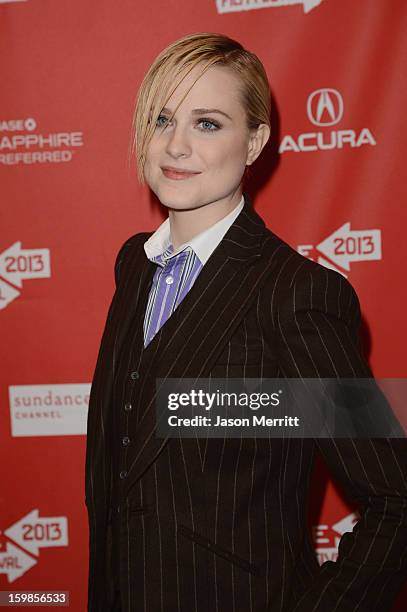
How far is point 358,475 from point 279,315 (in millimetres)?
333

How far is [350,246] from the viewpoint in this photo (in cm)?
231

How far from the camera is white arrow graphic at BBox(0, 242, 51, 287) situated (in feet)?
7.96

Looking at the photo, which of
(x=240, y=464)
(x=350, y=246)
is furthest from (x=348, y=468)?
(x=350, y=246)

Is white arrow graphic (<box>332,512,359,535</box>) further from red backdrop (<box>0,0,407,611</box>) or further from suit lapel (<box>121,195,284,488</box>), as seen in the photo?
suit lapel (<box>121,195,284,488</box>)

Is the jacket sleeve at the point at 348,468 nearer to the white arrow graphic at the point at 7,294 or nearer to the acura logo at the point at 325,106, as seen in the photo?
the acura logo at the point at 325,106

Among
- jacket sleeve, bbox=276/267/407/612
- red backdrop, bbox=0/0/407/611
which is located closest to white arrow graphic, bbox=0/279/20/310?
red backdrop, bbox=0/0/407/611

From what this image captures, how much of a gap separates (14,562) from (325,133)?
2.00 meters

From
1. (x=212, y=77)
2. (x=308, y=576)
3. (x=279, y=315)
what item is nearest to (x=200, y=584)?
(x=308, y=576)

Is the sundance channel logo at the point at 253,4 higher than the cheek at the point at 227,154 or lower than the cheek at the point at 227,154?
higher

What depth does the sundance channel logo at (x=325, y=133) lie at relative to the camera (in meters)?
2.23

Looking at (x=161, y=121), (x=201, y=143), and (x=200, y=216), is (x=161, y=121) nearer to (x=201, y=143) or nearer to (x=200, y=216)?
(x=201, y=143)

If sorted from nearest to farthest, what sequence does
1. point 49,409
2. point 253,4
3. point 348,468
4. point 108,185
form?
point 348,468, point 253,4, point 108,185, point 49,409

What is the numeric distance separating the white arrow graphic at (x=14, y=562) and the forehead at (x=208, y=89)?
1.91 meters

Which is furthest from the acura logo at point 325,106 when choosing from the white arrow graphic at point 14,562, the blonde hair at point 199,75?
the white arrow graphic at point 14,562
